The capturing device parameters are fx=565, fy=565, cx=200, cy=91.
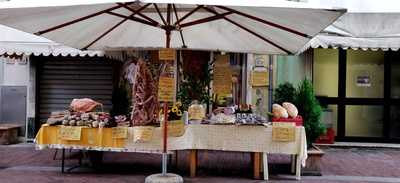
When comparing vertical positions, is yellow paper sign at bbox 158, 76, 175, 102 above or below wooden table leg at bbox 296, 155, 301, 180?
above

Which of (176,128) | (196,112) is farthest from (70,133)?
(196,112)

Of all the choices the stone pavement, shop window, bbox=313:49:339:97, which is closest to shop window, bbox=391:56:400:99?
shop window, bbox=313:49:339:97

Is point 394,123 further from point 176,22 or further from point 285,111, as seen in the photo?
point 176,22

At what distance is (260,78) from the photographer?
1249 centimetres

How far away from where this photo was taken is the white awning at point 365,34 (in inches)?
448

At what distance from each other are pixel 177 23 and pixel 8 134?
7.08m

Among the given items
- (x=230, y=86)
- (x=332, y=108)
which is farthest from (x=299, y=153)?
(x=332, y=108)

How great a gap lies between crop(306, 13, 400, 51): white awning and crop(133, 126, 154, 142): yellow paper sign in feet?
14.5

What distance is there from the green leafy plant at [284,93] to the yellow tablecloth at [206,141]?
7.98 feet

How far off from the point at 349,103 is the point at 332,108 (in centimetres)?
42

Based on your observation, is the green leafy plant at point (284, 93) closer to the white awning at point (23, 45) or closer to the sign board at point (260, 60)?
the sign board at point (260, 60)

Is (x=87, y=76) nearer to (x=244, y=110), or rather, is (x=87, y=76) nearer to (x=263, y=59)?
(x=263, y=59)

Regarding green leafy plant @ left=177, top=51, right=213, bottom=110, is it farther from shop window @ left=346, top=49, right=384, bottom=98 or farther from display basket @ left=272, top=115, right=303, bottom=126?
shop window @ left=346, top=49, right=384, bottom=98

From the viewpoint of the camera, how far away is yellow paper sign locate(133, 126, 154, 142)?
8.36 metres
